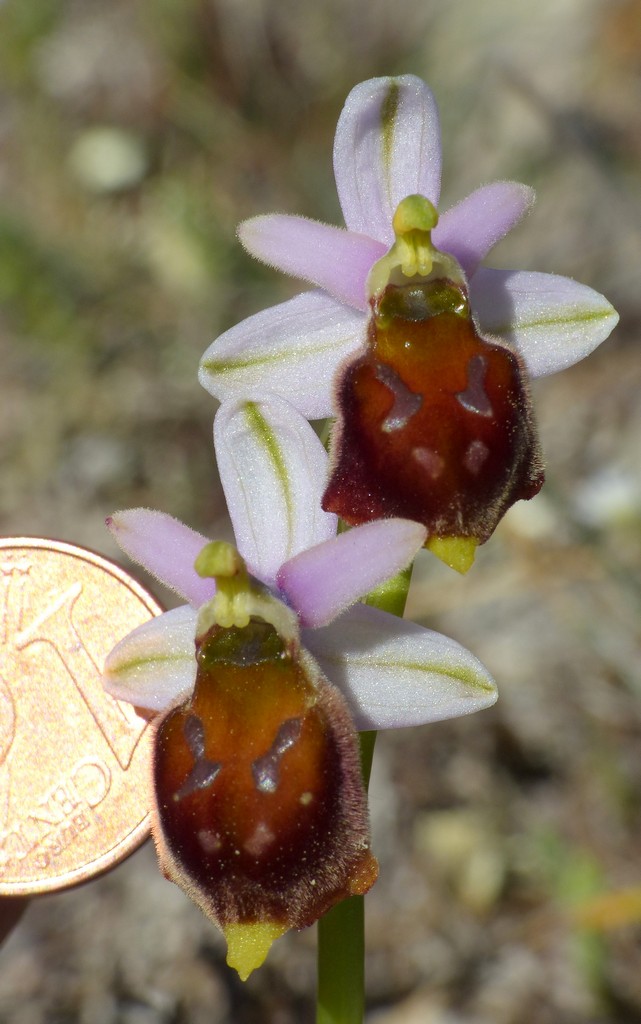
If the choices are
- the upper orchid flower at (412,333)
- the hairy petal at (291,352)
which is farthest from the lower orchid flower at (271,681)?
the hairy petal at (291,352)

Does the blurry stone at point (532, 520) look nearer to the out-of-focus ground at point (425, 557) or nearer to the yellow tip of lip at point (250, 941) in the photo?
the out-of-focus ground at point (425, 557)

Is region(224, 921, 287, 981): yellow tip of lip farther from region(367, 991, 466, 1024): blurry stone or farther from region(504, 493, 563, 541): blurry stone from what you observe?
region(504, 493, 563, 541): blurry stone

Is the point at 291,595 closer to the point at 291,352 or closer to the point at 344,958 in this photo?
the point at 291,352

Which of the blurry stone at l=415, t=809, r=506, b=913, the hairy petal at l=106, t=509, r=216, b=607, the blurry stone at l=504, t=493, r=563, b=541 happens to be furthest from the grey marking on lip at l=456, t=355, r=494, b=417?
the blurry stone at l=415, t=809, r=506, b=913

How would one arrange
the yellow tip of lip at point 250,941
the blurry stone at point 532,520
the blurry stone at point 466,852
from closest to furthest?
the yellow tip of lip at point 250,941 < the blurry stone at point 466,852 < the blurry stone at point 532,520

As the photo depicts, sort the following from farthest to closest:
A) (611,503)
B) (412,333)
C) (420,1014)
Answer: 1. (611,503)
2. (420,1014)
3. (412,333)

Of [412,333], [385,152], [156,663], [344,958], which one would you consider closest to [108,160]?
[385,152]

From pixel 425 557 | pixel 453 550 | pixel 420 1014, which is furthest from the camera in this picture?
pixel 425 557
